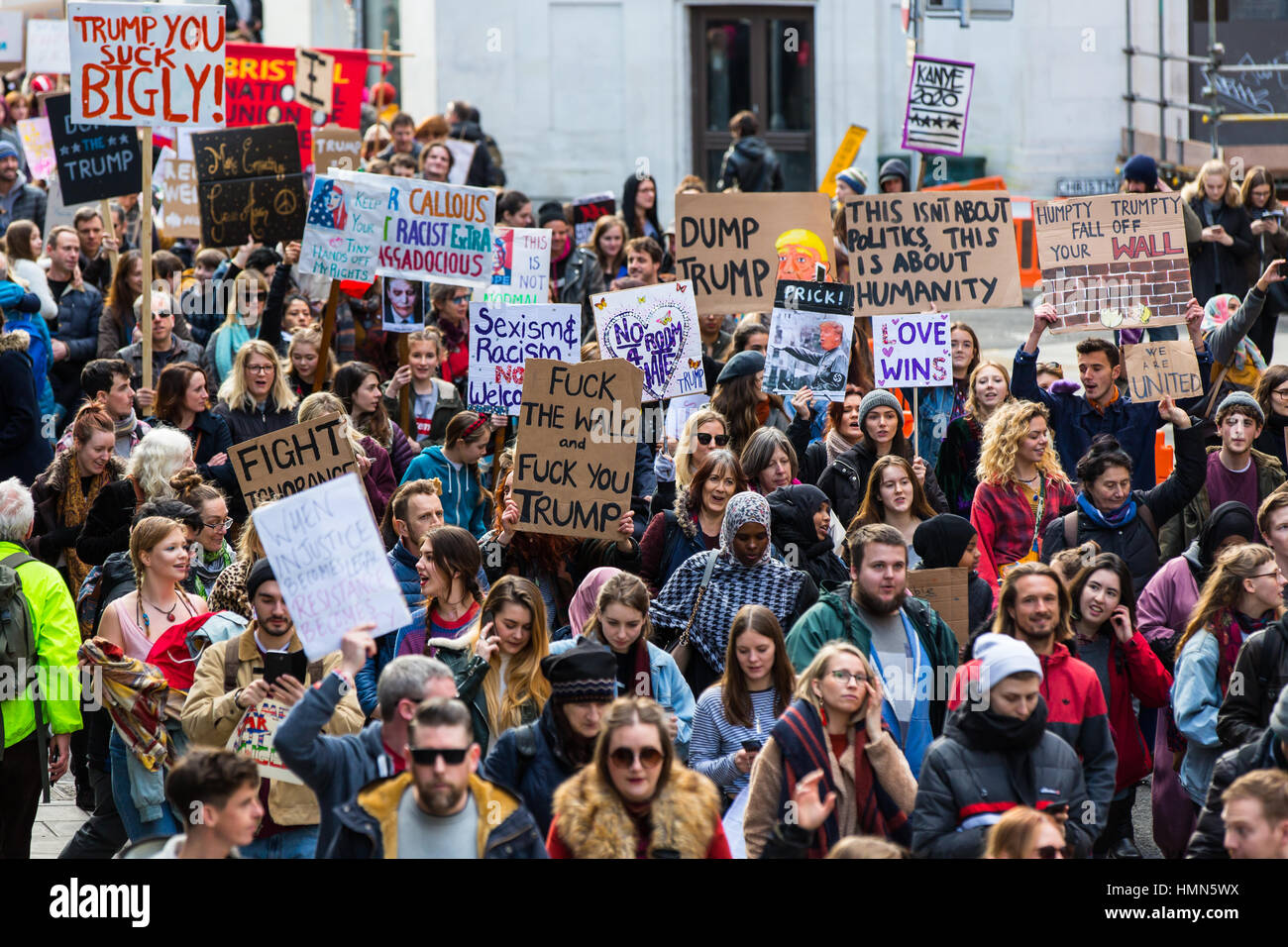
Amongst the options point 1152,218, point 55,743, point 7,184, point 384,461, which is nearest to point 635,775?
point 55,743

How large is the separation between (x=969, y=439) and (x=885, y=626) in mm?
3105

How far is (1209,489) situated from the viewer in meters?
8.98

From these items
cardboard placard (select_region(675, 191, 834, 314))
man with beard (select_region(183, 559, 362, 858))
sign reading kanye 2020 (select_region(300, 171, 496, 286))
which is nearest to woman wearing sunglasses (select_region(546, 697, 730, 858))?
man with beard (select_region(183, 559, 362, 858))

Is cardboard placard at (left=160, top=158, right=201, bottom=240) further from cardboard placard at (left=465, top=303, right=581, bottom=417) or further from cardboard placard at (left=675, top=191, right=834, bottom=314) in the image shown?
cardboard placard at (left=675, top=191, right=834, bottom=314)

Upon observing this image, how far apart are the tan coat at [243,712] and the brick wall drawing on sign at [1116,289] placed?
5.70 meters

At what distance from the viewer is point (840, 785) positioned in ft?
18.9

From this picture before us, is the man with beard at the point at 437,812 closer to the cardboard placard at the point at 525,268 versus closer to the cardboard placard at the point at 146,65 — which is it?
the cardboard placard at the point at 146,65

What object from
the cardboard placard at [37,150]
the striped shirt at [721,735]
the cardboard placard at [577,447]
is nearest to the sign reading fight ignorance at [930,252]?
the cardboard placard at [577,447]

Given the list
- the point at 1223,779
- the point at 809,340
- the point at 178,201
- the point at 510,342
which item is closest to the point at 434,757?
the point at 1223,779

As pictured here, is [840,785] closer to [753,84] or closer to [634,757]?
[634,757]

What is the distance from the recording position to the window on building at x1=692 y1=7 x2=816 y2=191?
74.1ft

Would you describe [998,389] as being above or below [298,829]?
above

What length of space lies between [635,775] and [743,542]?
2313 millimetres
